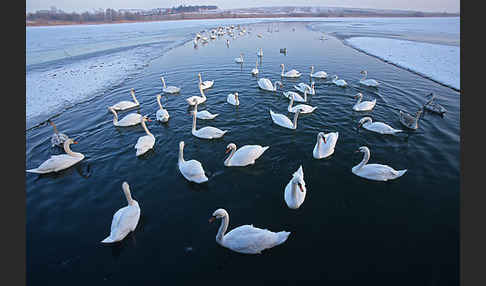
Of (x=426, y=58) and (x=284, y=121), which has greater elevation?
(x=426, y=58)

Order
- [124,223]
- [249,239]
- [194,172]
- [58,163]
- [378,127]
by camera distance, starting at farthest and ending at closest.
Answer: [378,127] < [58,163] < [194,172] < [124,223] < [249,239]

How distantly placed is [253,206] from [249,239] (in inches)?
58.2

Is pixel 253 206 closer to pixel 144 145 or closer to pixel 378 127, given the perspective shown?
pixel 144 145

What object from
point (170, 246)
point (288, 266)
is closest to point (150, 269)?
point (170, 246)

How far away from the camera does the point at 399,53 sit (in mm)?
25797

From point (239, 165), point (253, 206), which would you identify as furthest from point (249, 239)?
point (239, 165)

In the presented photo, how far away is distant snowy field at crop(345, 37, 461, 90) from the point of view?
17578mm

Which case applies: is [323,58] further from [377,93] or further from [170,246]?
[170,246]

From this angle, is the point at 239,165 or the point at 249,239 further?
the point at 239,165

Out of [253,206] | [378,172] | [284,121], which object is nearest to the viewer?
[253,206]

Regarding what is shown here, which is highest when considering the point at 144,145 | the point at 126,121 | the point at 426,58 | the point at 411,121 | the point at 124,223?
the point at 426,58

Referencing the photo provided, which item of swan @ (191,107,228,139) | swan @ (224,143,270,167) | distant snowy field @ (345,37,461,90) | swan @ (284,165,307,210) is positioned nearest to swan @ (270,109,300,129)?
swan @ (191,107,228,139)

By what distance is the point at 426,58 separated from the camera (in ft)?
74.7

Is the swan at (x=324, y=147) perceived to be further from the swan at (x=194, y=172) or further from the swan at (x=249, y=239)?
the swan at (x=194, y=172)
